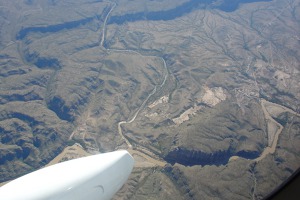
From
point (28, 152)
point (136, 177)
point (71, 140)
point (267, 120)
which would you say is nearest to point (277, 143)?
point (267, 120)

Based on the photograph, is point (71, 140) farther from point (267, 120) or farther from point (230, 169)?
point (267, 120)

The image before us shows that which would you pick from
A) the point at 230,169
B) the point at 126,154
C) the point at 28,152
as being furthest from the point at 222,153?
the point at 126,154

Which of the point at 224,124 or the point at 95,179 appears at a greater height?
the point at 95,179

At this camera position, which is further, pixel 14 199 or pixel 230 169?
pixel 230 169

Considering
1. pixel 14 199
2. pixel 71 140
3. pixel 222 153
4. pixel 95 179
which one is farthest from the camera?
pixel 71 140

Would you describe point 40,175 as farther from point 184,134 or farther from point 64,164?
point 184,134

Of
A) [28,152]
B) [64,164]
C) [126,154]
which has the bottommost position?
[28,152]

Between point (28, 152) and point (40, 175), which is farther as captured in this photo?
point (28, 152)

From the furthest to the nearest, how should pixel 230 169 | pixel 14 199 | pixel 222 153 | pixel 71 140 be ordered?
pixel 71 140
pixel 222 153
pixel 230 169
pixel 14 199

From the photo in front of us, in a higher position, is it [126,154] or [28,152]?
[126,154]
